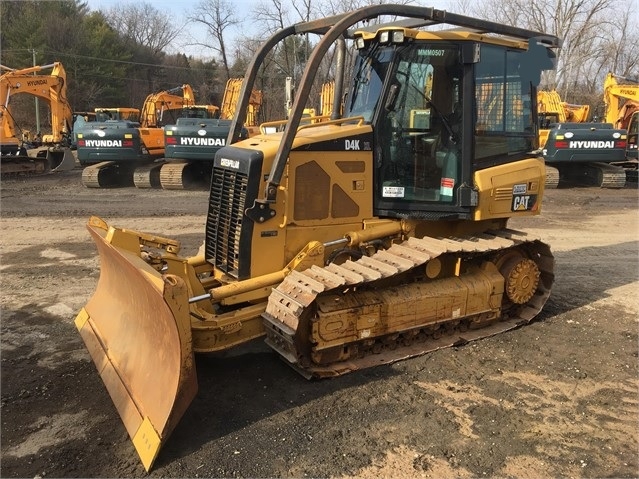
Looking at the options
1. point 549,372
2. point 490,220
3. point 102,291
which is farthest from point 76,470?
point 490,220

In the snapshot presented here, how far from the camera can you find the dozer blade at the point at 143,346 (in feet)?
12.0

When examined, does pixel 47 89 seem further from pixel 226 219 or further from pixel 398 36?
pixel 398 36

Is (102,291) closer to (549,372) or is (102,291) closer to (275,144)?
(275,144)

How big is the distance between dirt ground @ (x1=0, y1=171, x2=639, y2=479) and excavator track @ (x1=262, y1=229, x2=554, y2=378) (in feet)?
0.65

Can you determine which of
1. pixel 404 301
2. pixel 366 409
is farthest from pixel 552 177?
pixel 366 409

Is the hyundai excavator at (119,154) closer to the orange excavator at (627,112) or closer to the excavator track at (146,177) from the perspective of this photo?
the excavator track at (146,177)

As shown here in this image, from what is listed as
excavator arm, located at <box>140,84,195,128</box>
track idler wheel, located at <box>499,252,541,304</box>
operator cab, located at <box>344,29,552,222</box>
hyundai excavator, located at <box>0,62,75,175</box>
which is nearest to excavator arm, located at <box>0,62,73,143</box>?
hyundai excavator, located at <box>0,62,75,175</box>

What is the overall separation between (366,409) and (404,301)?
1103mm

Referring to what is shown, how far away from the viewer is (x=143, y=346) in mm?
4258

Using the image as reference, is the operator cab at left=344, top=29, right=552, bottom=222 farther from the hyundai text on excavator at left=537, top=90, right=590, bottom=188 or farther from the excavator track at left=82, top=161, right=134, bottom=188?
the excavator track at left=82, top=161, right=134, bottom=188

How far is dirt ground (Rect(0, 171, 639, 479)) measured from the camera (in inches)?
138

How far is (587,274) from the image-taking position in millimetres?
7762

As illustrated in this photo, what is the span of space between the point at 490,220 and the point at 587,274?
103 inches

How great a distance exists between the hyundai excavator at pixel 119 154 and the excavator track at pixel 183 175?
0.68m
